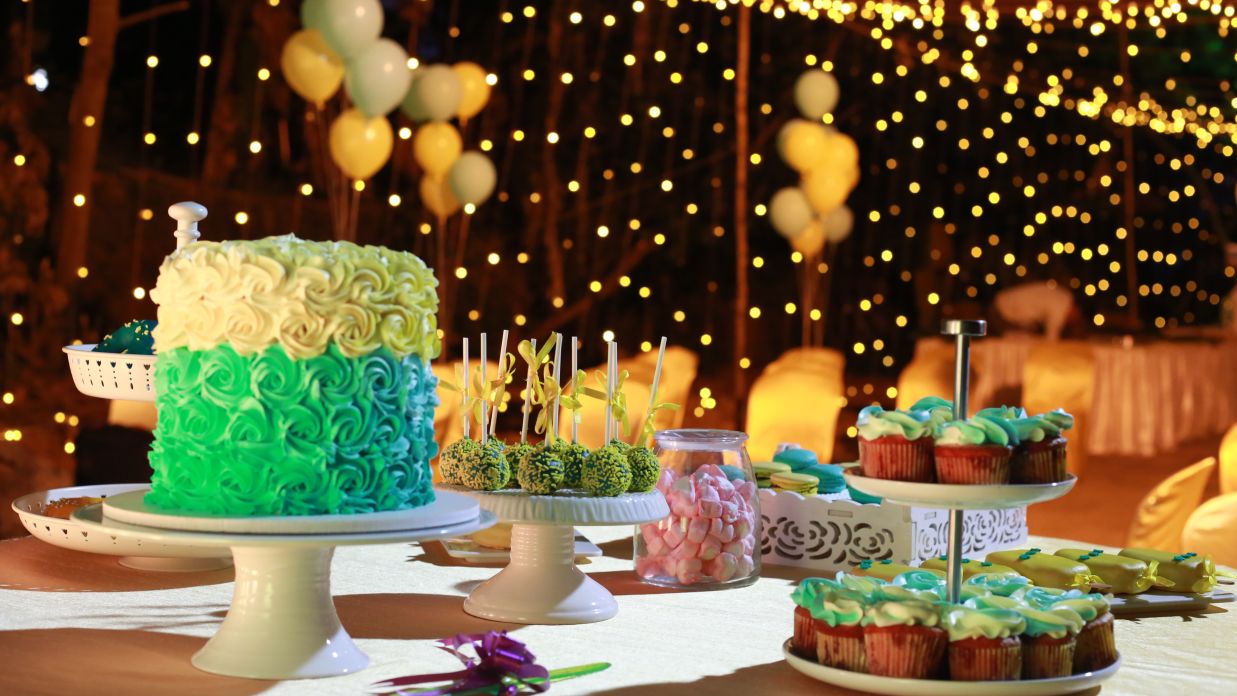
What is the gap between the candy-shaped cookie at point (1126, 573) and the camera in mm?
2168

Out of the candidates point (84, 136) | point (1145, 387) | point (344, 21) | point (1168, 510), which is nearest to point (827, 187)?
point (1145, 387)

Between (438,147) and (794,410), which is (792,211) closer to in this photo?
(438,147)

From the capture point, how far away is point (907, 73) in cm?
991

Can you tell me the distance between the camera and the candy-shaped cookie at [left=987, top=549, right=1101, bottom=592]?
2.12 meters

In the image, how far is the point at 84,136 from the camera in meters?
6.81

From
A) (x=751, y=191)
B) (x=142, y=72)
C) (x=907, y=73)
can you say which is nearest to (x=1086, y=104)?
(x=907, y=73)

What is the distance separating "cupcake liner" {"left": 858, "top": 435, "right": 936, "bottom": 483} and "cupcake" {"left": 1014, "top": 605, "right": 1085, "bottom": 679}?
0.18 metres

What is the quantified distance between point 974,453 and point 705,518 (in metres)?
0.67

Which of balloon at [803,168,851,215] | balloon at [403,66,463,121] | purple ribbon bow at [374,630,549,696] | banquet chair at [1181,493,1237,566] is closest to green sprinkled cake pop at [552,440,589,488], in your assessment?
purple ribbon bow at [374,630,549,696]

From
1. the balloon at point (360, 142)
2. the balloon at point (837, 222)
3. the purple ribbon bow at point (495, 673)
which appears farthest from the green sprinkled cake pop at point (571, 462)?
the balloon at point (837, 222)

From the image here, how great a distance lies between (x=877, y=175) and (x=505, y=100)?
2.66 meters

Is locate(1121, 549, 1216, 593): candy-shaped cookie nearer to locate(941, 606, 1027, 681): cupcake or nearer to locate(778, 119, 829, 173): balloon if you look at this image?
locate(941, 606, 1027, 681): cupcake

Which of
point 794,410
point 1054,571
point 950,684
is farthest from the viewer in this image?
point 794,410

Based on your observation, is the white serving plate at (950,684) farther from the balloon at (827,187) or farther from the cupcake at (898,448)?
the balloon at (827,187)
